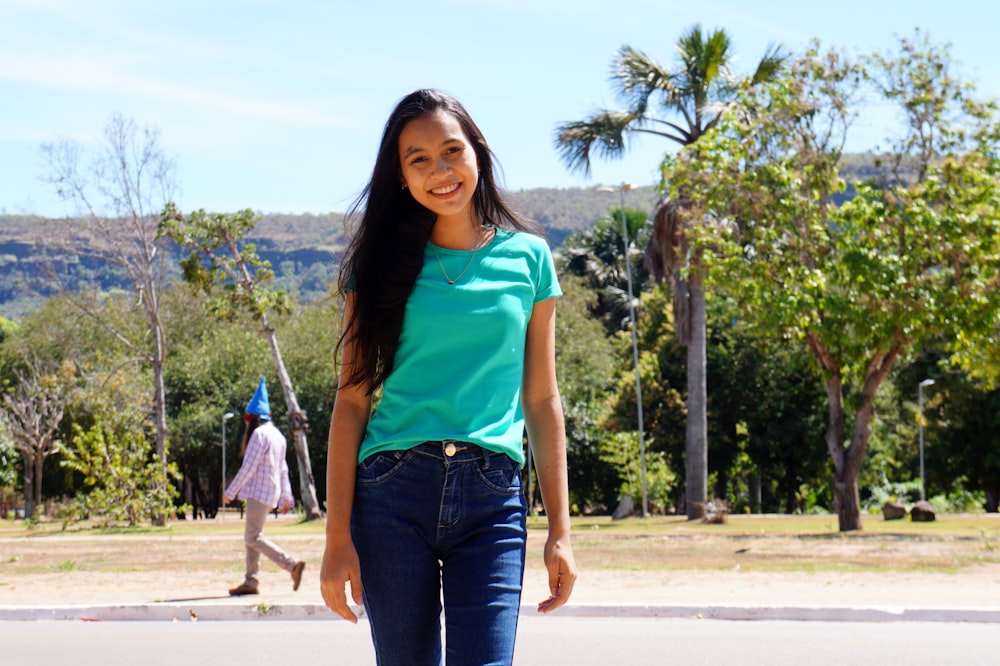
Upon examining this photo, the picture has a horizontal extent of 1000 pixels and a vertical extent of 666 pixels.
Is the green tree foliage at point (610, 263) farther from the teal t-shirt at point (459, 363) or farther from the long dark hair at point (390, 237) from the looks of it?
the teal t-shirt at point (459, 363)

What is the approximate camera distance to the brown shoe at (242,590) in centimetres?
1159

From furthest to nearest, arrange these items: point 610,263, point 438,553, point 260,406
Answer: point 610,263 → point 260,406 → point 438,553

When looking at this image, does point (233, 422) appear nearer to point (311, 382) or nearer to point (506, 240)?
point (311, 382)

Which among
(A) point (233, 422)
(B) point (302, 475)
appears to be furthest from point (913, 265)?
(A) point (233, 422)

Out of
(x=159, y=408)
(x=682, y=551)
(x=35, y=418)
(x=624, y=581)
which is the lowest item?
(x=35, y=418)

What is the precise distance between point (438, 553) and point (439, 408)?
32cm

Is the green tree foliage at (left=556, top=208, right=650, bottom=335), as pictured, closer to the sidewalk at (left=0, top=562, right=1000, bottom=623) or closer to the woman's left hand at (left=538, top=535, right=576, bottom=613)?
the sidewalk at (left=0, top=562, right=1000, bottom=623)

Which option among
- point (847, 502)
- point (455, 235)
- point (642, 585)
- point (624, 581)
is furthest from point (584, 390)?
point (455, 235)

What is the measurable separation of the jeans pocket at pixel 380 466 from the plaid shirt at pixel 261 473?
8533 mm

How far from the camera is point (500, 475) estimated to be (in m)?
2.83

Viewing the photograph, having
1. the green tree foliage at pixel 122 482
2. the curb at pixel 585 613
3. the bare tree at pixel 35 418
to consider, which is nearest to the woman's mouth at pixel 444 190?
the curb at pixel 585 613

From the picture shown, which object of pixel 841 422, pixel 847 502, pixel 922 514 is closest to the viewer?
pixel 847 502

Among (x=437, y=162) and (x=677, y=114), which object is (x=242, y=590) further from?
(x=677, y=114)

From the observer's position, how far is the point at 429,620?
2.79 metres
